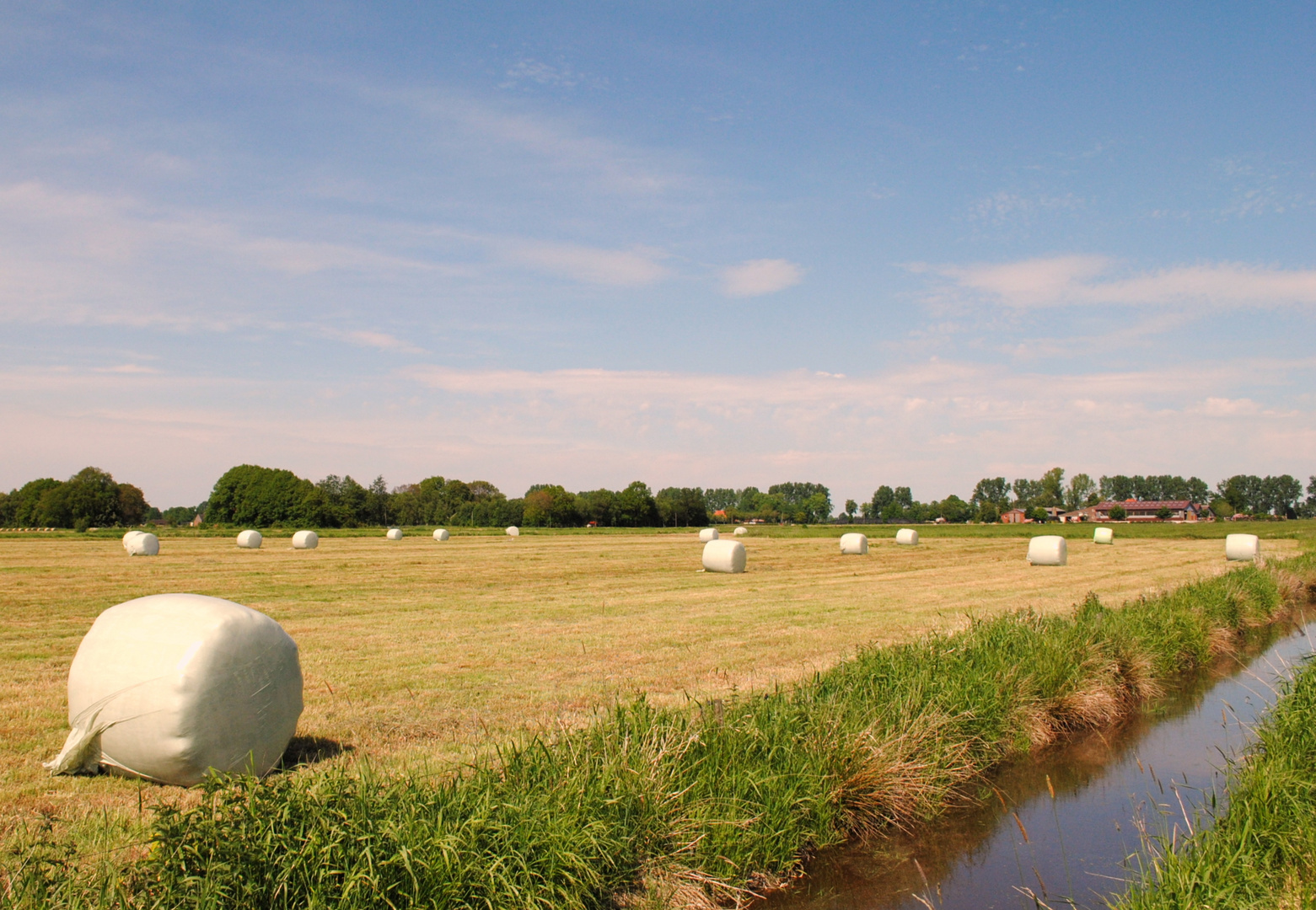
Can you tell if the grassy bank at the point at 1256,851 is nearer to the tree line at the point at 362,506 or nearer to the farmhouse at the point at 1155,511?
the tree line at the point at 362,506

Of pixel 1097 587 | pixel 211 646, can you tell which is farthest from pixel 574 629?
pixel 1097 587

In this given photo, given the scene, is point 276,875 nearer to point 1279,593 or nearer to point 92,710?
point 92,710

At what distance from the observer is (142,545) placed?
41438 millimetres

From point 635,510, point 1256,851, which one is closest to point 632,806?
point 1256,851

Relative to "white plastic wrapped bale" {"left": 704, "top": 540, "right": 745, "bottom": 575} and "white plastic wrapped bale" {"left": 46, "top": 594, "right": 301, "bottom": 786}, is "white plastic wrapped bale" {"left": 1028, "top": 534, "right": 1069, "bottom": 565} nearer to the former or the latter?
"white plastic wrapped bale" {"left": 704, "top": 540, "right": 745, "bottom": 575}

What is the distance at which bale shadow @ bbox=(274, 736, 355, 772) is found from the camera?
8.09 meters

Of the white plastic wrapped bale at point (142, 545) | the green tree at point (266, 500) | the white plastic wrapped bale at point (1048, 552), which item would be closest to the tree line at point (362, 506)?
the green tree at point (266, 500)

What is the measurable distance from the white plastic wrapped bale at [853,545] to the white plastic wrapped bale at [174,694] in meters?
39.3

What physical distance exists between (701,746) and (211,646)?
13.4 ft

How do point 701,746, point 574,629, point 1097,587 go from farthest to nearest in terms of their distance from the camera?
point 1097,587 → point 574,629 → point 701,746

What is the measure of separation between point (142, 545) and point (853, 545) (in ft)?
113

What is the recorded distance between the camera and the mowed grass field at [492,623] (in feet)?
30.5

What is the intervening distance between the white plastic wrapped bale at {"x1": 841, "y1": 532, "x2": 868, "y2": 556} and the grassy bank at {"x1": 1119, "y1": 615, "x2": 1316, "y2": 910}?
36.3m

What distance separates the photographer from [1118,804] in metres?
8.73
